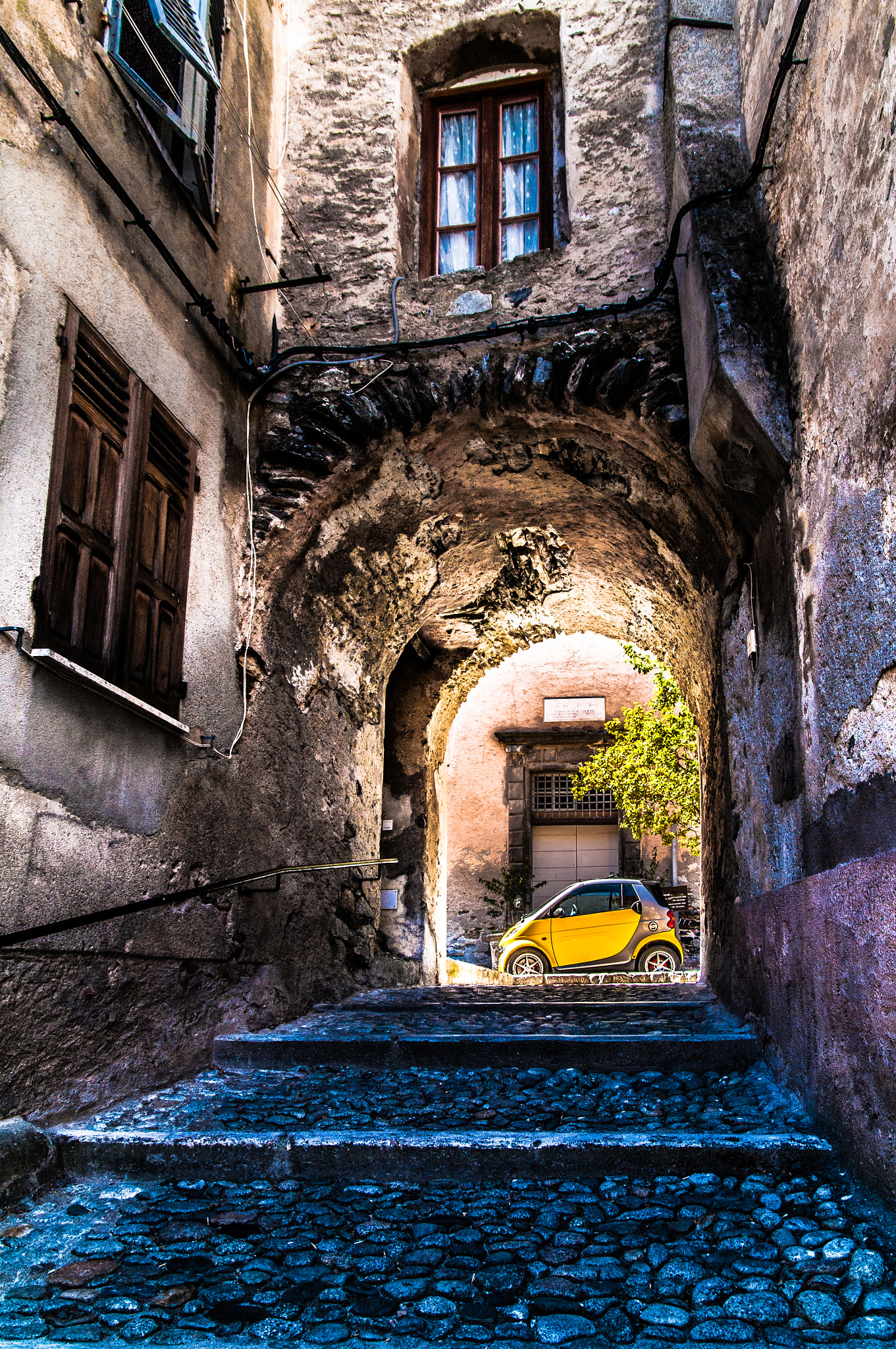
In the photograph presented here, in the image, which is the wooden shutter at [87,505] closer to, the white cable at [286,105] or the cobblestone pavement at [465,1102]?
the cobblestone pavement at [465,1102]

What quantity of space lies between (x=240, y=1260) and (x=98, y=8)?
4205 millimetres

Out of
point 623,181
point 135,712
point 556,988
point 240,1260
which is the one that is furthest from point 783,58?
point 556,988

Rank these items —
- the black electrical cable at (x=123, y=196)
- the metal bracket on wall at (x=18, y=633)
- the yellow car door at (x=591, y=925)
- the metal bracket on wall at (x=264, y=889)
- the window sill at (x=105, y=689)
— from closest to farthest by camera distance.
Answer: the metal bracket on wall at (x=18, y=633) < the window sill at (x=105, y=689) < the black electrical cable at (x=123, y=196) < the metal bracket on wall at (x=264, y=889) < the yellow car door at (x=591, y=925)

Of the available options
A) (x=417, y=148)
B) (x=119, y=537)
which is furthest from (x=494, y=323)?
(x=119, y=537)

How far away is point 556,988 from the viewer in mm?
6629

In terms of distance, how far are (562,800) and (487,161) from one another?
12.4 m

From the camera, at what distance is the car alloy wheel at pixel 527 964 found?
36.6 feet

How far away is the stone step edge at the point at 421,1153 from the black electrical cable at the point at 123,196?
3247 millimetres

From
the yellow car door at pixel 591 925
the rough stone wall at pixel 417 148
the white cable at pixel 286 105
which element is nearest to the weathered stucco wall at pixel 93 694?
the rough stone wall at pixel 417 148

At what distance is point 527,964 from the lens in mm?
11250

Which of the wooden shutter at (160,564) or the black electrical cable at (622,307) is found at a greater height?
the black electrical cable at (622,307)

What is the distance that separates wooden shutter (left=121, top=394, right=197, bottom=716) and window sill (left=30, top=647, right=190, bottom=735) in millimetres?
83

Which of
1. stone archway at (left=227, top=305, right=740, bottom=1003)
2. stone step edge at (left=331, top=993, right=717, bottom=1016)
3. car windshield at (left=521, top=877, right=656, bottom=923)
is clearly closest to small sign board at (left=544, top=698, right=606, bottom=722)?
car windshield at (left=521, top=877, right=656, bottom=923)

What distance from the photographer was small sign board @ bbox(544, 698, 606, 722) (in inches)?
675
